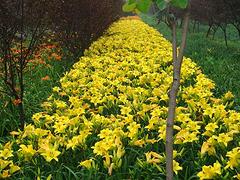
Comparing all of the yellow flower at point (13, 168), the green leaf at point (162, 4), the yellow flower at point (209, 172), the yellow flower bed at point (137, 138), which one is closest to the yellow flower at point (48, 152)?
the yellow flower bed at point (137, 138)

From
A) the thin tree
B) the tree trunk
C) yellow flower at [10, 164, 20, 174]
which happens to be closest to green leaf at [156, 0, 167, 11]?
the thin tree

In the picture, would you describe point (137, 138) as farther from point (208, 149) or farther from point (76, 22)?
point (76, 22)

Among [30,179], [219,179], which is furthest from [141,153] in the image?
[30,179]

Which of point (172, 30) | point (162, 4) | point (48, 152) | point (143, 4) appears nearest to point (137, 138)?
point (48, 152)

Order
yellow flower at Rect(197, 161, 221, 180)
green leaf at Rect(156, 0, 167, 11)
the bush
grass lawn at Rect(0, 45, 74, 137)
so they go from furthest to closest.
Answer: the bush < grass lawn at Rect(0, 45, 74, 137) < yellow flower at Rect(197, 161, 221, 180) < green leaf at Rect(156, 0, 167, 11)

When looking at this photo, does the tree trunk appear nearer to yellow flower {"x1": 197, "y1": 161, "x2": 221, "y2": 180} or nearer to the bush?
yellow flower {"x1": 197, "y1": 161, "x2": 221, "y2": 180}

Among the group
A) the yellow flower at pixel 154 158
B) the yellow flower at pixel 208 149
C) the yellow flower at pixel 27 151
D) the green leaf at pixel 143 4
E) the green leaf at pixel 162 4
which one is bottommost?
the yellow flower at pixel 27 151

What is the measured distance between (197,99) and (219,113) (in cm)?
96

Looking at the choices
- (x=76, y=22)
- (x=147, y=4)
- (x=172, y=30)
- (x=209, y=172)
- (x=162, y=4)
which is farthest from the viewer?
(x=76, y=22)

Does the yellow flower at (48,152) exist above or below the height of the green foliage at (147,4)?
A: below

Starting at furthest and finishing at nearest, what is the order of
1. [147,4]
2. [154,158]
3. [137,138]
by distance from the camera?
[137,138], [154,158], [147,4]

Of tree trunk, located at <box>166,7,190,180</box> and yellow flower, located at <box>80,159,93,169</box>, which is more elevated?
tree trunk, located at <box>166,7,190,180</box>

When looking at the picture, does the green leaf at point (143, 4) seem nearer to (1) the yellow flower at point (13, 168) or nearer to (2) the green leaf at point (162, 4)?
(2) the green leaf at point (162, 4)

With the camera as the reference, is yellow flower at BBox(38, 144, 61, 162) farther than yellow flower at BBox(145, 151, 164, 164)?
Yes
